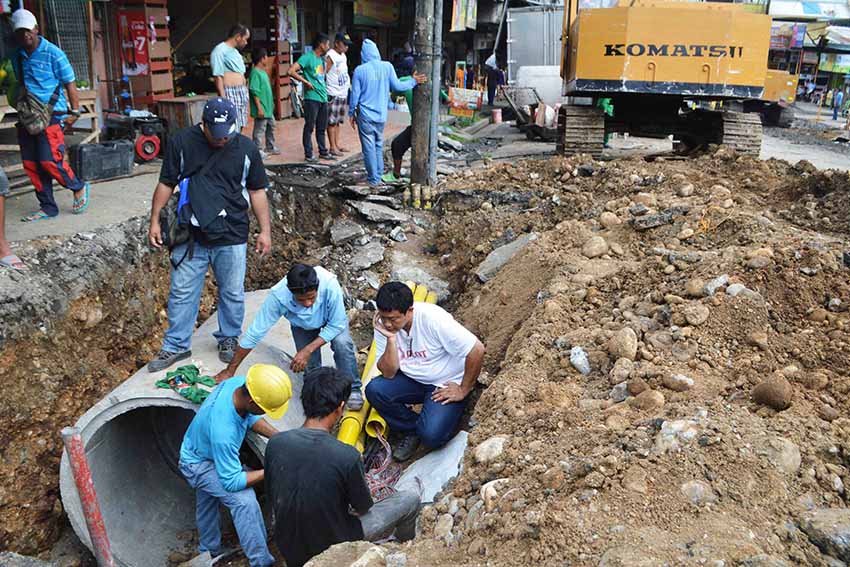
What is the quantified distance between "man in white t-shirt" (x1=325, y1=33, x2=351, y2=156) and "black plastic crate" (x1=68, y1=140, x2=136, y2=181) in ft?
9.12

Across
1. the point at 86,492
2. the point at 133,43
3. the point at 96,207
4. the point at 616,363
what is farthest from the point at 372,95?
the point at 86,492

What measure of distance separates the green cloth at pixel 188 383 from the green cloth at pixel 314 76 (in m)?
5.55

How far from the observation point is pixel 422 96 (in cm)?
820

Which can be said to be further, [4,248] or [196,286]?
[4,248]

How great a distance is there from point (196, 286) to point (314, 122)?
5.25 metres

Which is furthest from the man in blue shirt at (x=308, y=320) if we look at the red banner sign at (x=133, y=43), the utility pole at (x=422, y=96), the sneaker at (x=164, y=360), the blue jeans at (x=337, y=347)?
the red banner sign at (x=133, y=43)

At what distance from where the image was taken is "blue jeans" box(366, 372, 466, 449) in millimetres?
4695

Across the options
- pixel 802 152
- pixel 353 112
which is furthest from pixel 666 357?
pixel 802 152

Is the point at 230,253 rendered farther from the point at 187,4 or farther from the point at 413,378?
the point at 187,4

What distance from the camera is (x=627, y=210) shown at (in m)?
6.66

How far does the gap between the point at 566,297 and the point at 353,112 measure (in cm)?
465

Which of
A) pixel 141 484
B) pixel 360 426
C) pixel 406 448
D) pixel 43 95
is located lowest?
pixel 141 484

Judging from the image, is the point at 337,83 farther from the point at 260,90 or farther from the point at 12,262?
the point at 12,262

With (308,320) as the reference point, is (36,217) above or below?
above
